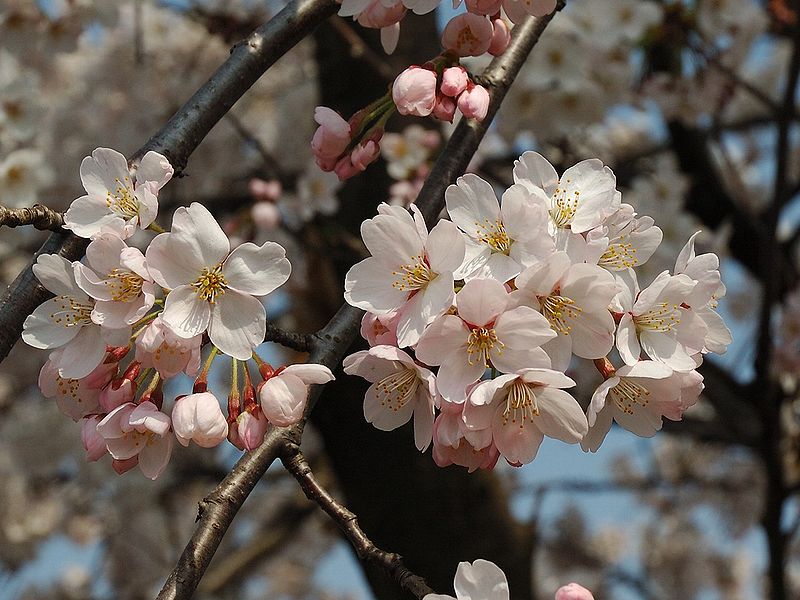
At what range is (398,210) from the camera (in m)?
0.95

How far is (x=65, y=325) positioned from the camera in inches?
38.8

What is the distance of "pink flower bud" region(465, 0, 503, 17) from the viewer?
110cm

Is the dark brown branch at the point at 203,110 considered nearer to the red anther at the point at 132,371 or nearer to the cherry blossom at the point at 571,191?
the red anther at the point at 132,371

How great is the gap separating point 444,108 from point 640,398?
43cm

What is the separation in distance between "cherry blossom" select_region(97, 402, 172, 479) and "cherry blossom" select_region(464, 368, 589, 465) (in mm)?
334

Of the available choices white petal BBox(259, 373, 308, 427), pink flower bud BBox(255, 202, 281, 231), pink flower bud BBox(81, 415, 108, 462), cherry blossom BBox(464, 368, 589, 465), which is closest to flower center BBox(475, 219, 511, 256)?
cherry blossom BBox(464, 368, 589, 465)

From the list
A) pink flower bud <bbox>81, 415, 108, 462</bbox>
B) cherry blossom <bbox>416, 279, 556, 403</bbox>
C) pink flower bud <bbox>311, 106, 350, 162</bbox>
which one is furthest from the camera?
pink flower bud <bbox>311, 106, 350, 162</bbox>

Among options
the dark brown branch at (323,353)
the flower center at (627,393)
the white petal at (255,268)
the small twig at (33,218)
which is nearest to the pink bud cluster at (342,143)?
the dark brown branch at (323,353)

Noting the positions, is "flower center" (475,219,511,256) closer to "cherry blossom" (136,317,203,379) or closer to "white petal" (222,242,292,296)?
"white petal" (222,242,292,296)

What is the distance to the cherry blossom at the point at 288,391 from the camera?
36.4 inches

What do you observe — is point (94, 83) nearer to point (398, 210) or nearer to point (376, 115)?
point (376, 115)

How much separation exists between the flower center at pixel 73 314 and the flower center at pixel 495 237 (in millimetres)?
443

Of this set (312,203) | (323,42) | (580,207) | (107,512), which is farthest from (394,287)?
(107,512)

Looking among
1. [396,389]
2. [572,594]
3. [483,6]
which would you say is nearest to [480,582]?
[572,594]
